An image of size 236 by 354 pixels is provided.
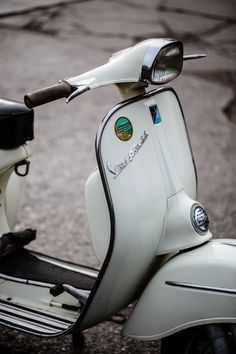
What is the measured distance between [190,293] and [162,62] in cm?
83

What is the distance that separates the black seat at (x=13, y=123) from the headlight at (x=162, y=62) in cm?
72

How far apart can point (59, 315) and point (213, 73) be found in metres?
4.67

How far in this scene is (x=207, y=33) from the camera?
8.07m

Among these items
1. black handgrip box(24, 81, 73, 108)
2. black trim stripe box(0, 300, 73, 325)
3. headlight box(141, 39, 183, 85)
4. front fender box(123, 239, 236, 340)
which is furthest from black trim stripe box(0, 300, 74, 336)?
headlight box(141, 39, 183, 85)

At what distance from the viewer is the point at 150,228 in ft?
7.52

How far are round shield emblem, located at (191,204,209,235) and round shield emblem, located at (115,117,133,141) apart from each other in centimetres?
37

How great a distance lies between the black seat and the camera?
2.72 m

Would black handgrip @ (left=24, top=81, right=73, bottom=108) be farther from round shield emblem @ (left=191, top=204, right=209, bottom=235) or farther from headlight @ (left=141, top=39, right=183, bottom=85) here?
round shield emblem @ (left=191, top=204, right=209, bottom=235)

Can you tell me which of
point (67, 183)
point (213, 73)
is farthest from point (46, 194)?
point (213, 73)

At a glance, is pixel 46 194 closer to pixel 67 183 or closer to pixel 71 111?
pixel 67 183

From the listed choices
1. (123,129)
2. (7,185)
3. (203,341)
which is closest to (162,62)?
(123,129)

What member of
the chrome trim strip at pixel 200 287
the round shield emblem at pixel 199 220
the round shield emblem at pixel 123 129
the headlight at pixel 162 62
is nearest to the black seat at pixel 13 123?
the round shield emblem at pixel 123 129

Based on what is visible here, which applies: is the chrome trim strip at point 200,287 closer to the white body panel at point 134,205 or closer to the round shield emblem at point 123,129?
the white body panel at point 134,205

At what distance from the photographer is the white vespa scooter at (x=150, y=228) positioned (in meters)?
2.18
